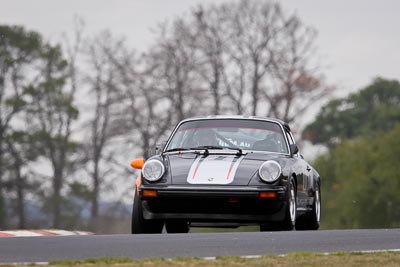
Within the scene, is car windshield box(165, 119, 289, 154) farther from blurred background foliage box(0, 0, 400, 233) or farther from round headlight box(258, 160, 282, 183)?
blurred background foliage box(0, 0, 400, 233)

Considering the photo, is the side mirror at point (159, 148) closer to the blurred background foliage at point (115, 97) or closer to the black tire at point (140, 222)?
the black tire at point (140, 222)

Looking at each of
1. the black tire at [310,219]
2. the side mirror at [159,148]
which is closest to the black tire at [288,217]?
the side mirror at [159,148]

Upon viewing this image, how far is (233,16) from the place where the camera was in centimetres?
5306

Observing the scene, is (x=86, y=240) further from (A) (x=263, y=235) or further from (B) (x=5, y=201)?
(B) (x=5, y=201)

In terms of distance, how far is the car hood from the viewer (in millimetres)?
13789

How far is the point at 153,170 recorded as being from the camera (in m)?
14.0

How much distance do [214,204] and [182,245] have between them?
313 cm

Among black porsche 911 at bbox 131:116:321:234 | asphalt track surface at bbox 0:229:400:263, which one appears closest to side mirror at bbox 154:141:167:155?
black porsche 911 at bbox 131:116:321:234

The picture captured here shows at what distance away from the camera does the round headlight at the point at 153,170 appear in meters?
13.9

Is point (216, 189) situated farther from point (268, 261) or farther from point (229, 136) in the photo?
point (268, 261)

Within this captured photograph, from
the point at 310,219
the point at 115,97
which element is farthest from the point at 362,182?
the point at 310,219

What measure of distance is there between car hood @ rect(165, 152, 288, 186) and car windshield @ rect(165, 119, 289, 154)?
0.66 metres

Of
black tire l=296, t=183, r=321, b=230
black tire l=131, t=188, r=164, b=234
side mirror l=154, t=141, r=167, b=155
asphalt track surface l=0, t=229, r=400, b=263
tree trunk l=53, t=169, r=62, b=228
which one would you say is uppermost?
side mirror l=154, t=141, r=167, b=155

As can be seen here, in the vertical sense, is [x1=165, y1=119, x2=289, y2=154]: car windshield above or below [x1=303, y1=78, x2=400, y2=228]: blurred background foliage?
above
